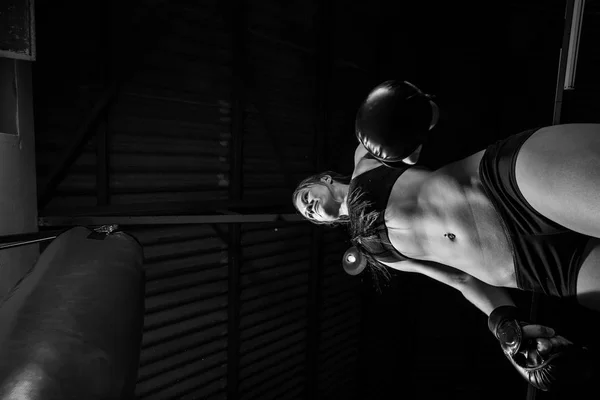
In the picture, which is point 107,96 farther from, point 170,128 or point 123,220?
point 123,220

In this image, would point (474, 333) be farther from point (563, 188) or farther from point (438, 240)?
point (563, 188)

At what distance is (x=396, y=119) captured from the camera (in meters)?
1.48

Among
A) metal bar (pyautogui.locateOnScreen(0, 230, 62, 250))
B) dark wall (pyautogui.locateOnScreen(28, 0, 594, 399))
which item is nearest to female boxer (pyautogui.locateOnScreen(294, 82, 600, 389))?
metal bar (pyautogui.locateOnScreen(0, 230, 62, 250))

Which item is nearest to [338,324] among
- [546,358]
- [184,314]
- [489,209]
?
[184,314]

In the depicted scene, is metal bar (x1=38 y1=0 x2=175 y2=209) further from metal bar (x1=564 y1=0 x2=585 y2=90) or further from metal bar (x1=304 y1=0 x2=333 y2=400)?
metal bar (x1=564 y1=0 x2=585 y2=90)

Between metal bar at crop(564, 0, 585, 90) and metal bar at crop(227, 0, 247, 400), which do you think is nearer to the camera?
metal bar at crop(564, 0, 585, 90)

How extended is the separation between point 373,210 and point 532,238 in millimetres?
721

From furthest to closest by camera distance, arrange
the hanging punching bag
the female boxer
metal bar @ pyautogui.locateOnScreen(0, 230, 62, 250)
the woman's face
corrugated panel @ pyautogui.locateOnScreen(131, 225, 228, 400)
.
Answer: corrugated panel @ pyautogui.locateOnScreen(131, 225, 228, 400) → the woman's face → metal bar @ pyautogui.locateOnScreen(0, 230, 62, 250) → the female boxer → the hanging punching bag

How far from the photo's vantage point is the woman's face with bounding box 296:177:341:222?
2.37 metres

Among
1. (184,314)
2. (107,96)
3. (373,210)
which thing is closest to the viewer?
(373,210)

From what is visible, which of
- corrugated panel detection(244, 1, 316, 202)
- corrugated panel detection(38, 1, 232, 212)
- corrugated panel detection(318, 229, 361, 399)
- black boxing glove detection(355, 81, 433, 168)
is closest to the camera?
black boxing glove detection(355, 81, 433, 168)

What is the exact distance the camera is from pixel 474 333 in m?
5.41

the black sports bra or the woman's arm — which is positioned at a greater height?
the black sports bra

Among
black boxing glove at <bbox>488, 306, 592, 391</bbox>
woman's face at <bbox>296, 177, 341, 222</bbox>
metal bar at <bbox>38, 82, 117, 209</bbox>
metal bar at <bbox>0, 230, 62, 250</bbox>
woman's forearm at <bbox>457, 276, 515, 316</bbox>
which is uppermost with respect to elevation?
metal bar at <bbox>38, 82, 117, 209</bbox>
